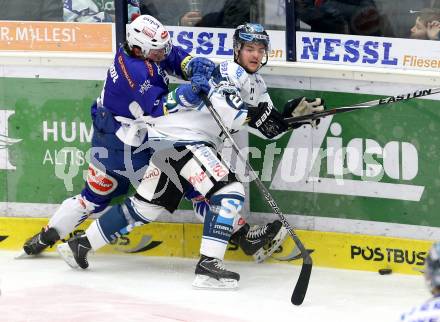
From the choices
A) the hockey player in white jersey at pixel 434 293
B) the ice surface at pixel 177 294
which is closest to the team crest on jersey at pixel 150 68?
the ice surface at pixel 177 294

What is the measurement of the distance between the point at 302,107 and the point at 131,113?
86 centimetres

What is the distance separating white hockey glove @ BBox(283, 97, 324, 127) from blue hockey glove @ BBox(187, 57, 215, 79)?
1.44ft

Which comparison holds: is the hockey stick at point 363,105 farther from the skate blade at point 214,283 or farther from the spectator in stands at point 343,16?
the skate blade at point 214,283

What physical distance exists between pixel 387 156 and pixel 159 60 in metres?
1.23

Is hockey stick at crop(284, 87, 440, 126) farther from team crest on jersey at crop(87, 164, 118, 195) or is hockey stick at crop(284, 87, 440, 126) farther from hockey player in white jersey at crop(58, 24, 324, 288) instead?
team crest on jersey at crop(87, 164, 118, 195)

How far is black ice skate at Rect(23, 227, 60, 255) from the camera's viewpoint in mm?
5582

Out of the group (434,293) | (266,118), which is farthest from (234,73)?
(434,293)

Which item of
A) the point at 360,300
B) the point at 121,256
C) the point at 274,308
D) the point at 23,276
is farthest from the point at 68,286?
the point at 360,300

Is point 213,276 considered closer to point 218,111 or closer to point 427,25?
point 218,111

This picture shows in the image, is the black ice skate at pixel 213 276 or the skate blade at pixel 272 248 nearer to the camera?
the black ice skate at pixel 213 276

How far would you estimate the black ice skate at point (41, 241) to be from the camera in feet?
18.3

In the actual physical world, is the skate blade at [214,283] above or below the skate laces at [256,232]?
below

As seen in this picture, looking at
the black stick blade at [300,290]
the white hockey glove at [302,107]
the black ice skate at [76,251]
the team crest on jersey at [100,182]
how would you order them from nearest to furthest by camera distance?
the black stick blade at [300,290]
the white hockey glove at [302,107]
the black ice skate at [76,251]
the team crest on jersey at [100,182]

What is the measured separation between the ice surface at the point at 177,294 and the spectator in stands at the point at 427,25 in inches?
46.5
